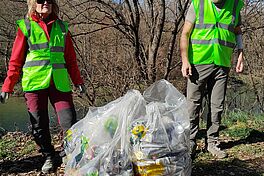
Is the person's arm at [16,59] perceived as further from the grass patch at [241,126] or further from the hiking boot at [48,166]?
the grass patch at [241,126]

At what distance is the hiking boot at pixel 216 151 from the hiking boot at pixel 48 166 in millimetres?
1697

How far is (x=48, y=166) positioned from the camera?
10.7 ft

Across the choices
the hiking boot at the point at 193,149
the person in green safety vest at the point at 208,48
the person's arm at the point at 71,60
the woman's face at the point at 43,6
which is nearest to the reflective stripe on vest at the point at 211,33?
the person in green safety vest at the point at 208,48

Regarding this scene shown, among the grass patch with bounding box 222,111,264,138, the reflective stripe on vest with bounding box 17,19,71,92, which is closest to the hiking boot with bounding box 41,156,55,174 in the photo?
the reflective stripe on vest with bounding box 17,19,71,92

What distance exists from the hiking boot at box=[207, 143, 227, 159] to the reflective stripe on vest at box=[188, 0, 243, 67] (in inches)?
35.8

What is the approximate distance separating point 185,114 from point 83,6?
15.7ft

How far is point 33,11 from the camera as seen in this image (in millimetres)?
3061

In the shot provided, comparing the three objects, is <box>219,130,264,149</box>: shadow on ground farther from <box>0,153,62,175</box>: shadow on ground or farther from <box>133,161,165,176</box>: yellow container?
<box>0,153,62,175</box>: shadow on ground

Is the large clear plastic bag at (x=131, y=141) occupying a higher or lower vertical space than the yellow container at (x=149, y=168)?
higher

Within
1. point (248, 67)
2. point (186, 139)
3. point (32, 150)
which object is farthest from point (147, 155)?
point (248, 67)

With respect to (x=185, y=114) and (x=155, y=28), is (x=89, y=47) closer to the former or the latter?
(x=155, y=28)

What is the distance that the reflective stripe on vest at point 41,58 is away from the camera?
3.05 metres

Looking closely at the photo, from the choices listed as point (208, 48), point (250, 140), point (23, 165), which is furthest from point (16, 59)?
point (250, 140)

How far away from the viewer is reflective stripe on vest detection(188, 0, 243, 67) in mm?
3318
